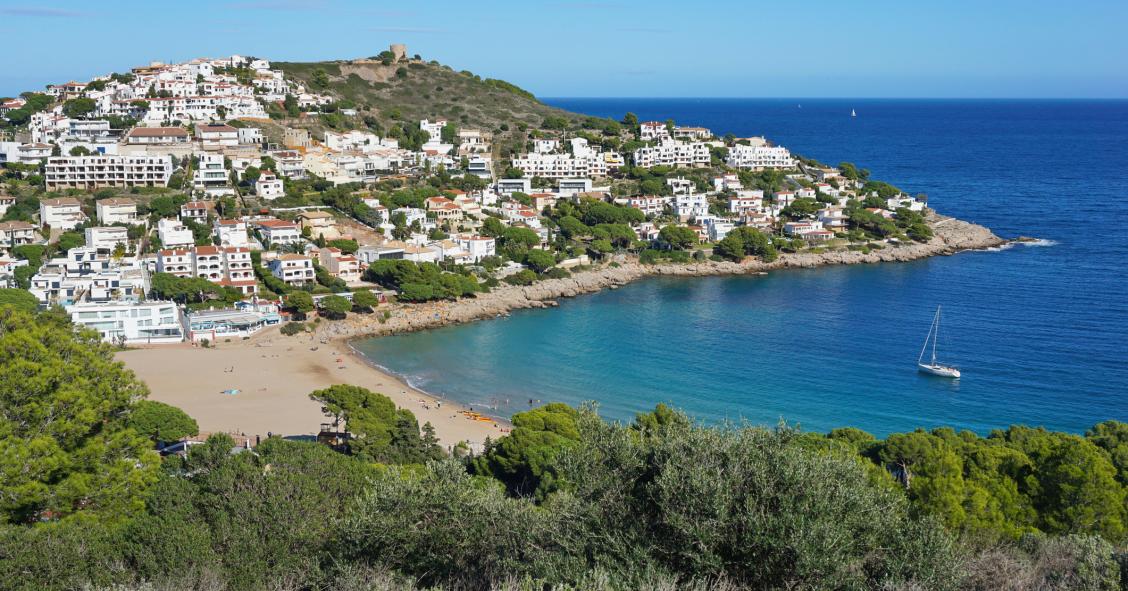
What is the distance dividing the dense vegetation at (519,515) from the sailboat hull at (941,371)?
11636mm

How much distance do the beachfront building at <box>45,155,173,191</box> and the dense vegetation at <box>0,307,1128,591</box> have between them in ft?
97.3

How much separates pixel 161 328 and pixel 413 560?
21.2 metres

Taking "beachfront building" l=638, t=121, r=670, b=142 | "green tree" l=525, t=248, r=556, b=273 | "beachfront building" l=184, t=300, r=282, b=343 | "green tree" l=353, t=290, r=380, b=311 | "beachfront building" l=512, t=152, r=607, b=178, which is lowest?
"beachfront building" l=184, t=300, r=282, b=343

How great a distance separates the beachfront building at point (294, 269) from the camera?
30.2m

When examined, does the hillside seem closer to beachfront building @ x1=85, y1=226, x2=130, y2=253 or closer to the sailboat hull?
beachfront building @ x1=85, y1=226, x2=130, y2=253

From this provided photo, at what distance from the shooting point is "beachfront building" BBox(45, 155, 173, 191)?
1492 inches

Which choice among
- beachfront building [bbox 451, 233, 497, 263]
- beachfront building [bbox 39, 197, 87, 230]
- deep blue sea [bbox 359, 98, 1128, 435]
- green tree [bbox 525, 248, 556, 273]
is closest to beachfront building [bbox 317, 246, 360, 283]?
beachfront building [bbox 451, 233, 497, 263]

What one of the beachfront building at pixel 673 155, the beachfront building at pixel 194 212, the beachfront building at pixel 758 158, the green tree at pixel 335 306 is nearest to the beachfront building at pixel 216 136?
the beachfront building at pixel 194 212

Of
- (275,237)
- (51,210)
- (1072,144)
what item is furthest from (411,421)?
(1072,144)

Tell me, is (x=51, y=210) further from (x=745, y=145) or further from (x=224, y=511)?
(x=745, y=145)

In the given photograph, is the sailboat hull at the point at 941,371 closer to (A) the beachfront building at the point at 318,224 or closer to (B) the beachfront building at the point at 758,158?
(A) the beachfront building at the point at 318,224

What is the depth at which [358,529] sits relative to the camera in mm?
7836

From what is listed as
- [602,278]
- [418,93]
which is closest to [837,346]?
[602,278]

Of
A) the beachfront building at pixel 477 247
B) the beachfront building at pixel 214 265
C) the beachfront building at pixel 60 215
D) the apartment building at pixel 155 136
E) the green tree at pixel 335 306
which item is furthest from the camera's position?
the apartment building at pixel 155 136
